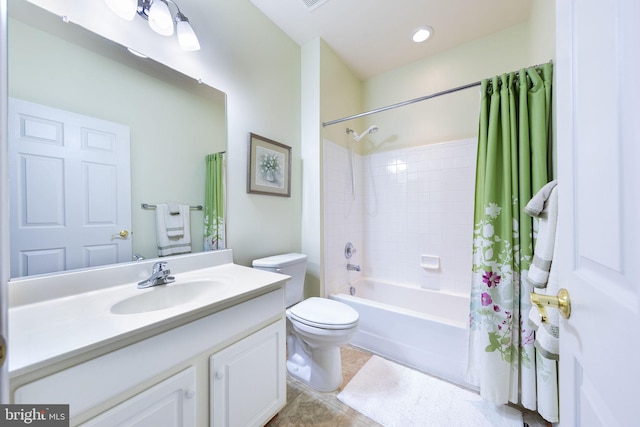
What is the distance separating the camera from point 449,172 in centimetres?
210

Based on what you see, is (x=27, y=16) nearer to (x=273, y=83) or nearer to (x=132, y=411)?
(x=273, y=83)

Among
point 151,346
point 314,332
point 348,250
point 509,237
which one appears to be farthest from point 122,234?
point 509,237

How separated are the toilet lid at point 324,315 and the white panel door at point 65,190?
942 mm

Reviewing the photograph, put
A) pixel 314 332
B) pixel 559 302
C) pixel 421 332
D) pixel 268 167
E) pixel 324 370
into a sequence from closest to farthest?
pixel 559 302 → pixel 314 332 → pixel 324 370 → pixel 421 332 → pixel 268 167

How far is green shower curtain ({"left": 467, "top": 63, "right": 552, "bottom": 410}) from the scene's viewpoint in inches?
46.8

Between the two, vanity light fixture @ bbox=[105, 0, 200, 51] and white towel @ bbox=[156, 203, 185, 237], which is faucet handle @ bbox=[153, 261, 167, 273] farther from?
vanity light fixture @ bbox=[105, 0, 200, 51]

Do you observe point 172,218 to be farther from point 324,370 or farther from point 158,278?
point 324,370

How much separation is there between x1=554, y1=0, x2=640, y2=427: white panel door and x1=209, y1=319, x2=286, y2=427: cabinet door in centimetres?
98

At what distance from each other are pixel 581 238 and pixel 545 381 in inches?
42.8

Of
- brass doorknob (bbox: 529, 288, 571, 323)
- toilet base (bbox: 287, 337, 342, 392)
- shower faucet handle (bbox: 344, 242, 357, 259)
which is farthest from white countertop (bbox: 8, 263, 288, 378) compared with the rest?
shower faucet handle (bbox: 344, 242, 357, 259)

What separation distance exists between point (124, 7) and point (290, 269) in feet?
5.16

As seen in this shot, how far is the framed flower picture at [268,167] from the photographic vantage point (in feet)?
5.21

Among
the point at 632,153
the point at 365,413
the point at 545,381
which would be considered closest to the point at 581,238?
the point at 632,153

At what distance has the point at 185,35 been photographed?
1.20m
